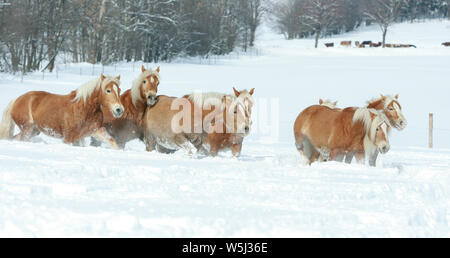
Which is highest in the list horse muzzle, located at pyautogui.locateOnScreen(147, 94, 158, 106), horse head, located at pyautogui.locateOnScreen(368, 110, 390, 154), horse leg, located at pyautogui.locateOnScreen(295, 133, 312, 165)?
horse muzzle, located at pyautogui.locateOnScreen(147, 94, 158, 106)

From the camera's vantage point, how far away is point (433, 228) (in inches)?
164

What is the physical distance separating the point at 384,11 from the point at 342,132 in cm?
6778

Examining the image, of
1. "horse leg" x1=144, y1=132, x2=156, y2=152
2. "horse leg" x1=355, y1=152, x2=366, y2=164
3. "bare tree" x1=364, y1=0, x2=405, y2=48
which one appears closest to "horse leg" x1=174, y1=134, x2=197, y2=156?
"horse leg" x1=144, y1=132, x2=156, y2=152

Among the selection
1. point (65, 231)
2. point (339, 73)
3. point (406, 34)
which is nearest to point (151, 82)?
point (65, 231)

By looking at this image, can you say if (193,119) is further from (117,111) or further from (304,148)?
(304,148)

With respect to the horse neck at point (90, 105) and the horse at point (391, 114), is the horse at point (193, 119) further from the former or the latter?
the horse at point (391, 114)

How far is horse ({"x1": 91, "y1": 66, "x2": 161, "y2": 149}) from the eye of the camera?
347 inches

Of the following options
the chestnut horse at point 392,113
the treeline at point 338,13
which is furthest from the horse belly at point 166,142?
the treeline at point 338,13

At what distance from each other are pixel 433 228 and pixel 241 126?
4.02 metres

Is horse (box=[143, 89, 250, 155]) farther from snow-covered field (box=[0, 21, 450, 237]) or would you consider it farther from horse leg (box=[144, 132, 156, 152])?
snow-covered field (box=[0, 21, 450, 237])

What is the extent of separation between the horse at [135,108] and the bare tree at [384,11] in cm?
5803

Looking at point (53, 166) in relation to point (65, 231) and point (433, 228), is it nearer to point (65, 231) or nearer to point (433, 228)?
point (65, 231)

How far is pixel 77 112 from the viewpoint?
8.31m

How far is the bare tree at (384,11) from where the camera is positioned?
64.6 meters
